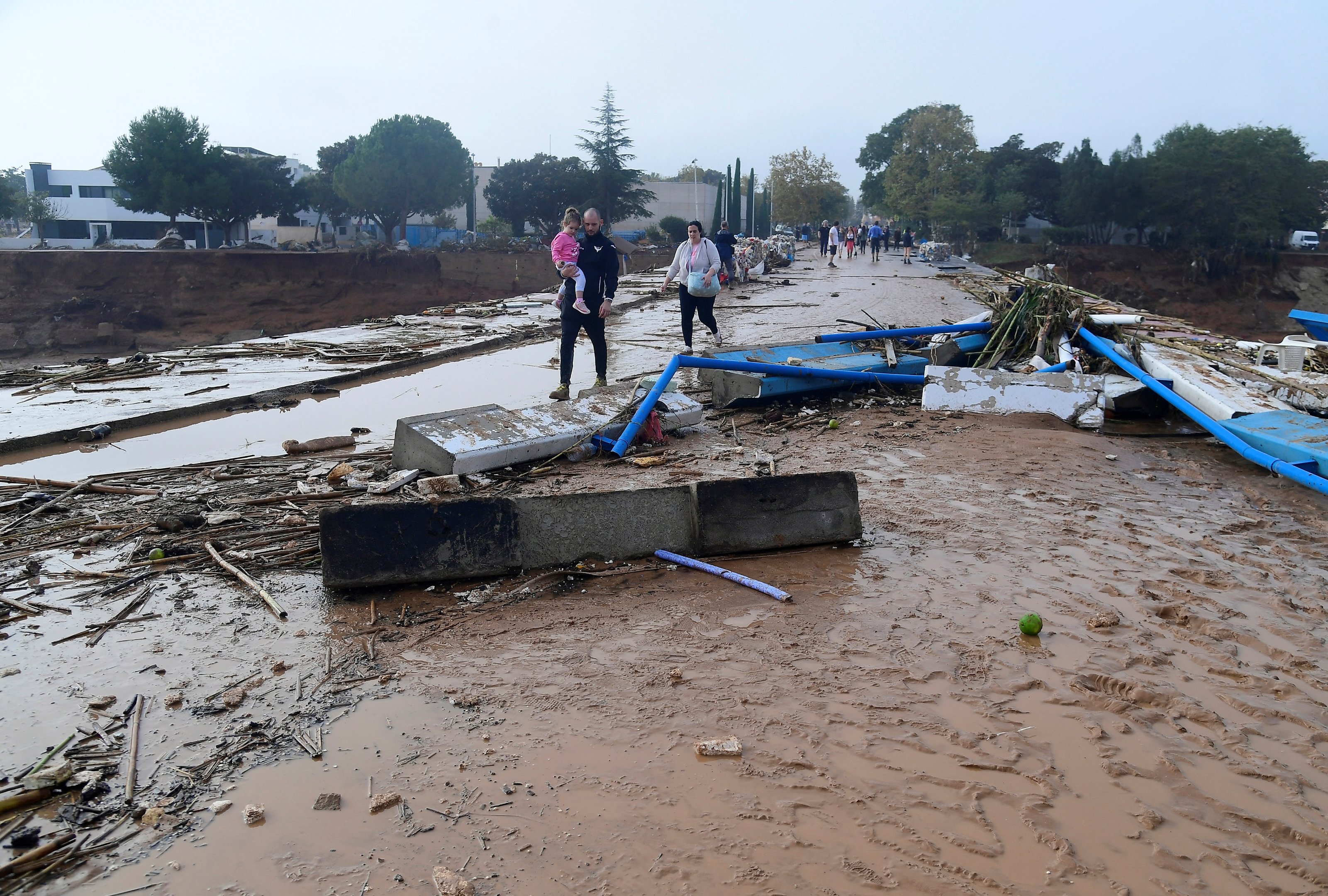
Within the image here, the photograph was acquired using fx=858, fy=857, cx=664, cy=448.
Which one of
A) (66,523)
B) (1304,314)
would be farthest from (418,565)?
(1304,314)

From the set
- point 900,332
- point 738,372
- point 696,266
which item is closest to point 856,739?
point 738,372

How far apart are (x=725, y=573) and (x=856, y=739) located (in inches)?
55.9

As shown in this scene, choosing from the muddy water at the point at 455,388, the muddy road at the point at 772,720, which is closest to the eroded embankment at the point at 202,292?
the muddy water at the point at 455,388

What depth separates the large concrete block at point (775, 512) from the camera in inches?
180

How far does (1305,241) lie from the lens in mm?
54031

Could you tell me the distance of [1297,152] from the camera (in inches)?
2037

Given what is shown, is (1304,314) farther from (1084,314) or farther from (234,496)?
(234,496)

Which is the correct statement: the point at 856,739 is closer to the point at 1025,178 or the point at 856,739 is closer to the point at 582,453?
the point at 582,453

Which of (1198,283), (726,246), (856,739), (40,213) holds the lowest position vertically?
(856,739)

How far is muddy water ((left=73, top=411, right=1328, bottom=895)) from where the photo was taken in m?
2.38

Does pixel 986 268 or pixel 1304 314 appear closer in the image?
pixel 1304 314

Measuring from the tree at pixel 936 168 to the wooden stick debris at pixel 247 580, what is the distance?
195ft

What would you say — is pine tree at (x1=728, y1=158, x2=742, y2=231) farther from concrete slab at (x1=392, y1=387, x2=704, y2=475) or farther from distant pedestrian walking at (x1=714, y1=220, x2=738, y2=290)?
concrete slab at (x1=392, y1=387, x2=704, y2=475)

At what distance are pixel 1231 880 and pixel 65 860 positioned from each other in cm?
319
